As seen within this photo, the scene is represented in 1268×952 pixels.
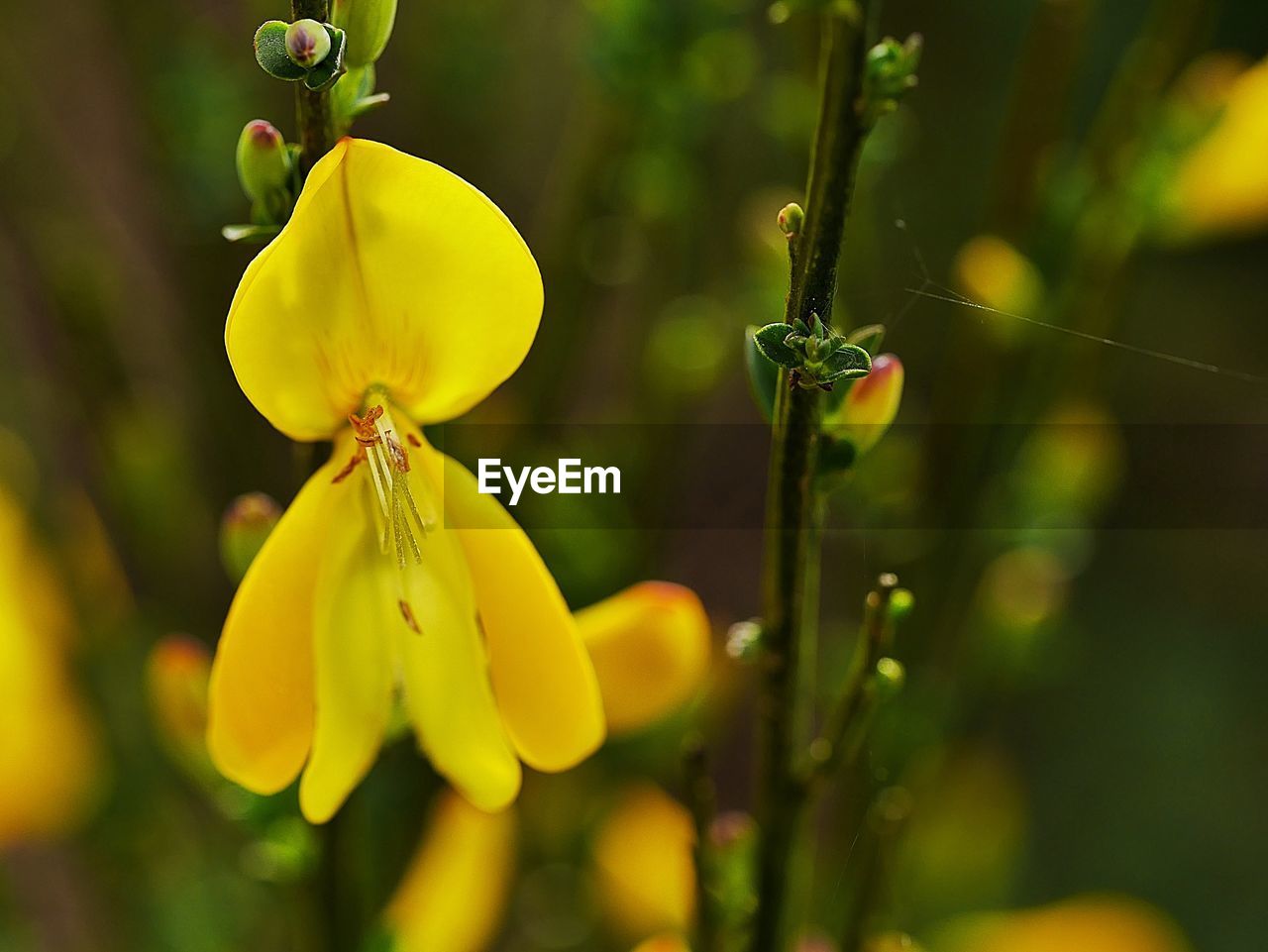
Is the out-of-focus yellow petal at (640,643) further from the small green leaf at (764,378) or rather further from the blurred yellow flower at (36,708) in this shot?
the blurred yellow flower at (36,708)

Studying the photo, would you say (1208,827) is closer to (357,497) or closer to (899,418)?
(899,418)

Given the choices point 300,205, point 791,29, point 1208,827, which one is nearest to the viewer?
point 300,205

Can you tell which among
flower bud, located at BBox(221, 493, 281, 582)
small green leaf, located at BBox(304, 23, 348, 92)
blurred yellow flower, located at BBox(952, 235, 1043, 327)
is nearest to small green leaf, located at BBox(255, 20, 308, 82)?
small green leaf, located at BBox(304, 23, 348, 92)

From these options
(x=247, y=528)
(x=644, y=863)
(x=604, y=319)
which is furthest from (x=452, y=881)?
(x=604, y=319)

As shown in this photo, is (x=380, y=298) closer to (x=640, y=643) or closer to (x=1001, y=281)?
(x=640, y=643)

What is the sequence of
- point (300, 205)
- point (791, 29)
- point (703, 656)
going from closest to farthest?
point (300, 205) → point (703, 656) → point (791, 29)

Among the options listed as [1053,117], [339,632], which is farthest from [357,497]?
[1053,117]
